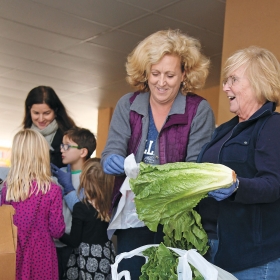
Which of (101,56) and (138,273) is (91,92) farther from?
(138,273)

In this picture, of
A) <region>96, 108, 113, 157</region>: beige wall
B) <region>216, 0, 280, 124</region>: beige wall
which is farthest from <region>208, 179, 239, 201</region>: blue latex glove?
<region>96, 108, 113, 157</region>: beige wall

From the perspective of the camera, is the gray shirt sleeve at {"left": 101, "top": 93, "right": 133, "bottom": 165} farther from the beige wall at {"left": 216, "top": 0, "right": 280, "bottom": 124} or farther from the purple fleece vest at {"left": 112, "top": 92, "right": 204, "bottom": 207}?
the beige wall at {"left": 216, "top": 0, "right": 280, "bottom": 124}

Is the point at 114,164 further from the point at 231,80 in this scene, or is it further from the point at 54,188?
the point at 54,188

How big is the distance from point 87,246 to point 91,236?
73 mm

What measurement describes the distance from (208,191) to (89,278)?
211 cm

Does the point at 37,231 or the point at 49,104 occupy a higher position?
the point at 49,104

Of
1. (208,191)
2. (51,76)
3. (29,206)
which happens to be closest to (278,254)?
(208,191)

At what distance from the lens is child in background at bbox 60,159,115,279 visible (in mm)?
3873

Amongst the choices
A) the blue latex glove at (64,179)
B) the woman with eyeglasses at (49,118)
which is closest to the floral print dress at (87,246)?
the blue latex glove at (64,179)

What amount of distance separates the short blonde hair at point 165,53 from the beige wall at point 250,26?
7.05 ft

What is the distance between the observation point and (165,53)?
2.78 metres

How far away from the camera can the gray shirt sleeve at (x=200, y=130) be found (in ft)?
8.91

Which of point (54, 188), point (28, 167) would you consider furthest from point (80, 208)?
point (28, 167)

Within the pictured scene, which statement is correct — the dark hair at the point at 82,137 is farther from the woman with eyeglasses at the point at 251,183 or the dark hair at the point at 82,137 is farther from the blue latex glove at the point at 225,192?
the blue latex glove at the point at 225,192
